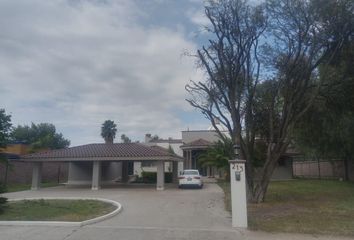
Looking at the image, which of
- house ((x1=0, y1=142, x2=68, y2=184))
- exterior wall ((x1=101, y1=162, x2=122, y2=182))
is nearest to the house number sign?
house ((x1=0, y1=142, x2=68, y2=184))

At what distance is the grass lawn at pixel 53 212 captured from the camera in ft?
43.5

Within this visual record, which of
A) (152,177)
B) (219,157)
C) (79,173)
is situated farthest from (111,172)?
(219,157)

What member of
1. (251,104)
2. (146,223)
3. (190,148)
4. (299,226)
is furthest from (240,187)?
(190,148)

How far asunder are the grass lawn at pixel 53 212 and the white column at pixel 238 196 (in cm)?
482

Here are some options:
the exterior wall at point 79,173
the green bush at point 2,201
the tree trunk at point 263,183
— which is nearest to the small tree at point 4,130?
the green bush at point 2,201

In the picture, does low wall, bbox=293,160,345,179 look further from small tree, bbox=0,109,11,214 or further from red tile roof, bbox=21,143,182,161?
small tree, bbox=0,109,11,214

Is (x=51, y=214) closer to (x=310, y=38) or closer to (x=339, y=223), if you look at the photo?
(x=339, y=223)

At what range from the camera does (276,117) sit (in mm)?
23062

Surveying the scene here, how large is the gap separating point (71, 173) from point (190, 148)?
1270cm

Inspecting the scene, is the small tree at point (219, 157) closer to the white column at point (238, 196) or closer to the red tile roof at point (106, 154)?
the red tile roof at point (106, 154)

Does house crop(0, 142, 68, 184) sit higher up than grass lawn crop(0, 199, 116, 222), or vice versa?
house crop(0, 142, 68, 184)

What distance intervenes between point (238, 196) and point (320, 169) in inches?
1323

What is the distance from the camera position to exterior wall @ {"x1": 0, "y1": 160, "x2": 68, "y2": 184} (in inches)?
1271

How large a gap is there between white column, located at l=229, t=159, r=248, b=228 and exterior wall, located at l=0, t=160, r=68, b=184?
17909 millimetres
